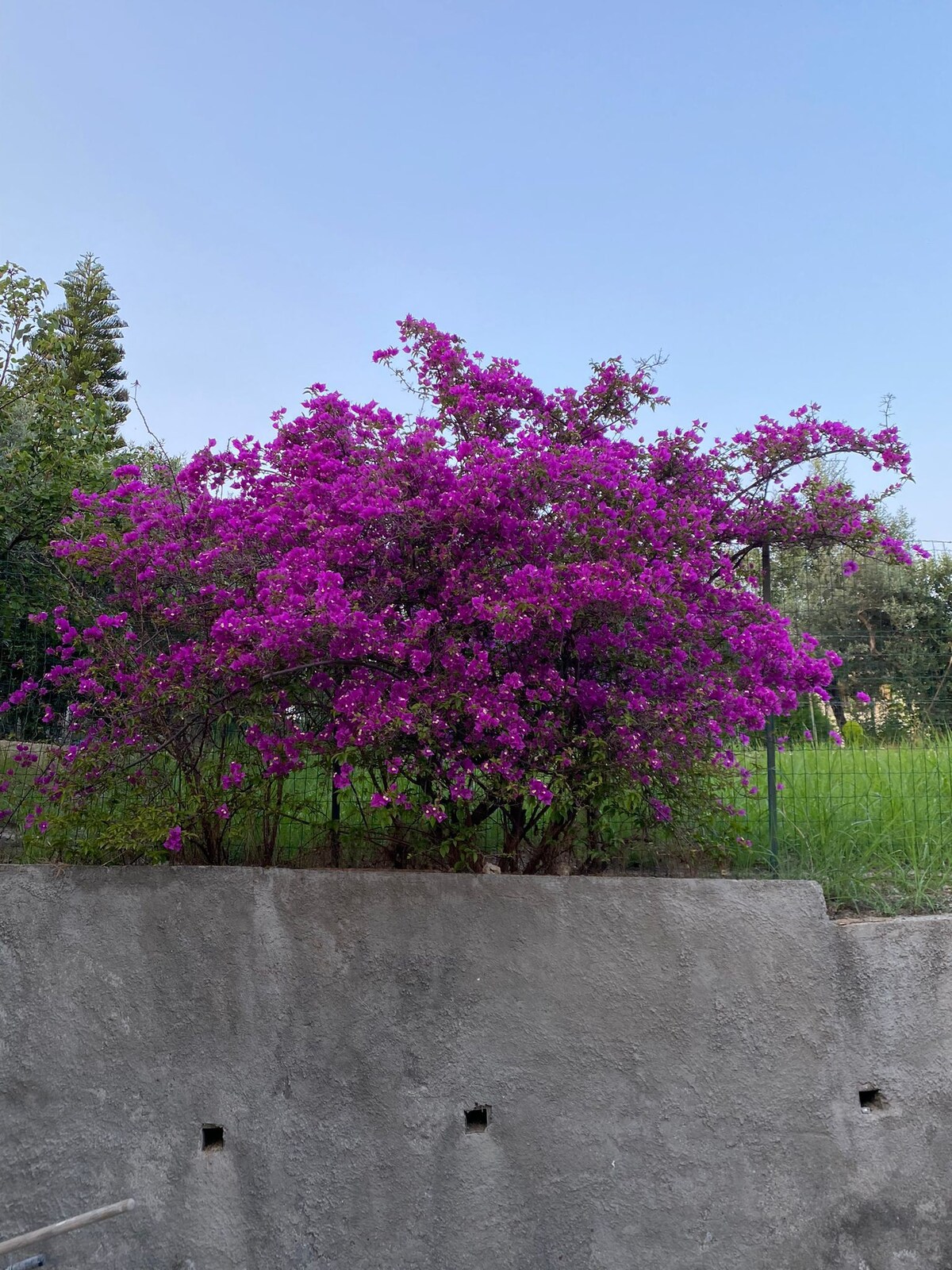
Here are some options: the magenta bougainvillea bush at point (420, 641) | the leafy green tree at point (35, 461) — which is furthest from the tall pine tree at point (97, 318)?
the magenta bougainvillea bush at point (420, 641)

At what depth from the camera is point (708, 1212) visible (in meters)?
3.82

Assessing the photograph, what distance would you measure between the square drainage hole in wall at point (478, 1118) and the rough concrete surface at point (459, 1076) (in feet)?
0.11

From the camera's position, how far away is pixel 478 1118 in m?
3.81

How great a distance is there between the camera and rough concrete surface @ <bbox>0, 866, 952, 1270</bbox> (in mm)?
3711

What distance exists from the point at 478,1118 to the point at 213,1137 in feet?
3.64

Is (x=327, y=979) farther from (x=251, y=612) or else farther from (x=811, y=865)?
(x=811, y=865)

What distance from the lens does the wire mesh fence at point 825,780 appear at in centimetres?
426

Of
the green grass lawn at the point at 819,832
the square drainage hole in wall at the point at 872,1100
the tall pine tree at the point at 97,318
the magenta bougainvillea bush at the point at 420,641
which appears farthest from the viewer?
the tall pine tree at the point at 97,318

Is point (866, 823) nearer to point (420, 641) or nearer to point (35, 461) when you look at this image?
point (420, 641)

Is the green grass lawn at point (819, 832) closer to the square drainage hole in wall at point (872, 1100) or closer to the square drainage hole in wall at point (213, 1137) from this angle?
the square drainage hole in wall at point (872, 1100)

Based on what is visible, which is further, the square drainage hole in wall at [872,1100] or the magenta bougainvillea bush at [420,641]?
the square drainage hole in wall at [872,1100]

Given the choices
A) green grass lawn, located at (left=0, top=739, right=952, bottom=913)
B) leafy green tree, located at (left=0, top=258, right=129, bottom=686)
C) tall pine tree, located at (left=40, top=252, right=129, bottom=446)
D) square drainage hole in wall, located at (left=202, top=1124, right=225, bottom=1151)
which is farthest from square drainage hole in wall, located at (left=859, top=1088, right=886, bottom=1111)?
tall pine tree, located at (left=40, top=252, right=129, bottom=446)

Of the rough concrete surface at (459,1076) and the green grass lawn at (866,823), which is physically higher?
the green grass lawn at (866,823)

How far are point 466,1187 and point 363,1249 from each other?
1.56 feet
